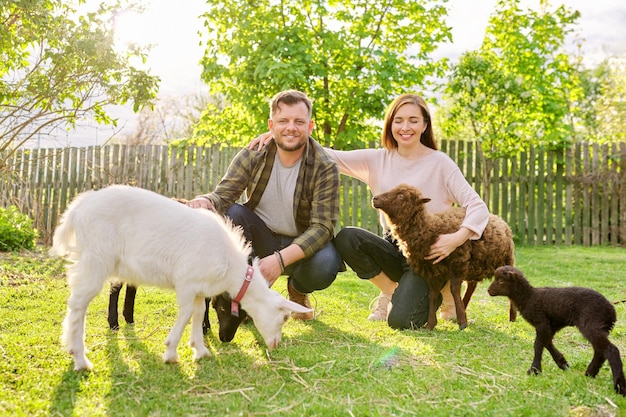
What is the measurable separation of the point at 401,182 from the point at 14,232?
6.42 meters

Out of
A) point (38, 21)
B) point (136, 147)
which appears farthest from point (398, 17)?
point (38, 21)

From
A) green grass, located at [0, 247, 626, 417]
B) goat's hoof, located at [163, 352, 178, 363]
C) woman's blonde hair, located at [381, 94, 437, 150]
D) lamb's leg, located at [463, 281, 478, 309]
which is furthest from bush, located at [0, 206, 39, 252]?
lamb's leg, located at [463, 281, 478, 309]

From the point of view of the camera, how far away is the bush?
8156 millimetres

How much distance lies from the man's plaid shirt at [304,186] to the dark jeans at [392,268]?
0.99 ft

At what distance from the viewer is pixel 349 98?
1092 centimetres

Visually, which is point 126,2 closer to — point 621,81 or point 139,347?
point 139,347

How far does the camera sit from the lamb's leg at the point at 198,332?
357cm

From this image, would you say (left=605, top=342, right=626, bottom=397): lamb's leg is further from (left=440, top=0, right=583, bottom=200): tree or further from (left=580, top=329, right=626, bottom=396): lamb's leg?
(left=440, top=0, right=583, bottom=200): tree

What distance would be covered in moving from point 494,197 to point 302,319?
7884 mm

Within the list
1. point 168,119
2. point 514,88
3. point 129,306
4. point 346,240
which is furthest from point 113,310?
point 168,119

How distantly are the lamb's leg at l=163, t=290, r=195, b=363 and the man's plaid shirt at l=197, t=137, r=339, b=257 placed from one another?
4.33 feet

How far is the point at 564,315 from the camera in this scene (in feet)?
10.5

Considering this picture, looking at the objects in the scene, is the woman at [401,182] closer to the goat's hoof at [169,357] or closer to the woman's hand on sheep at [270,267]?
the woman's hand on sheep at [270,267]

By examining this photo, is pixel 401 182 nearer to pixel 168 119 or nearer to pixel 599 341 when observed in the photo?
pixel 599 341
